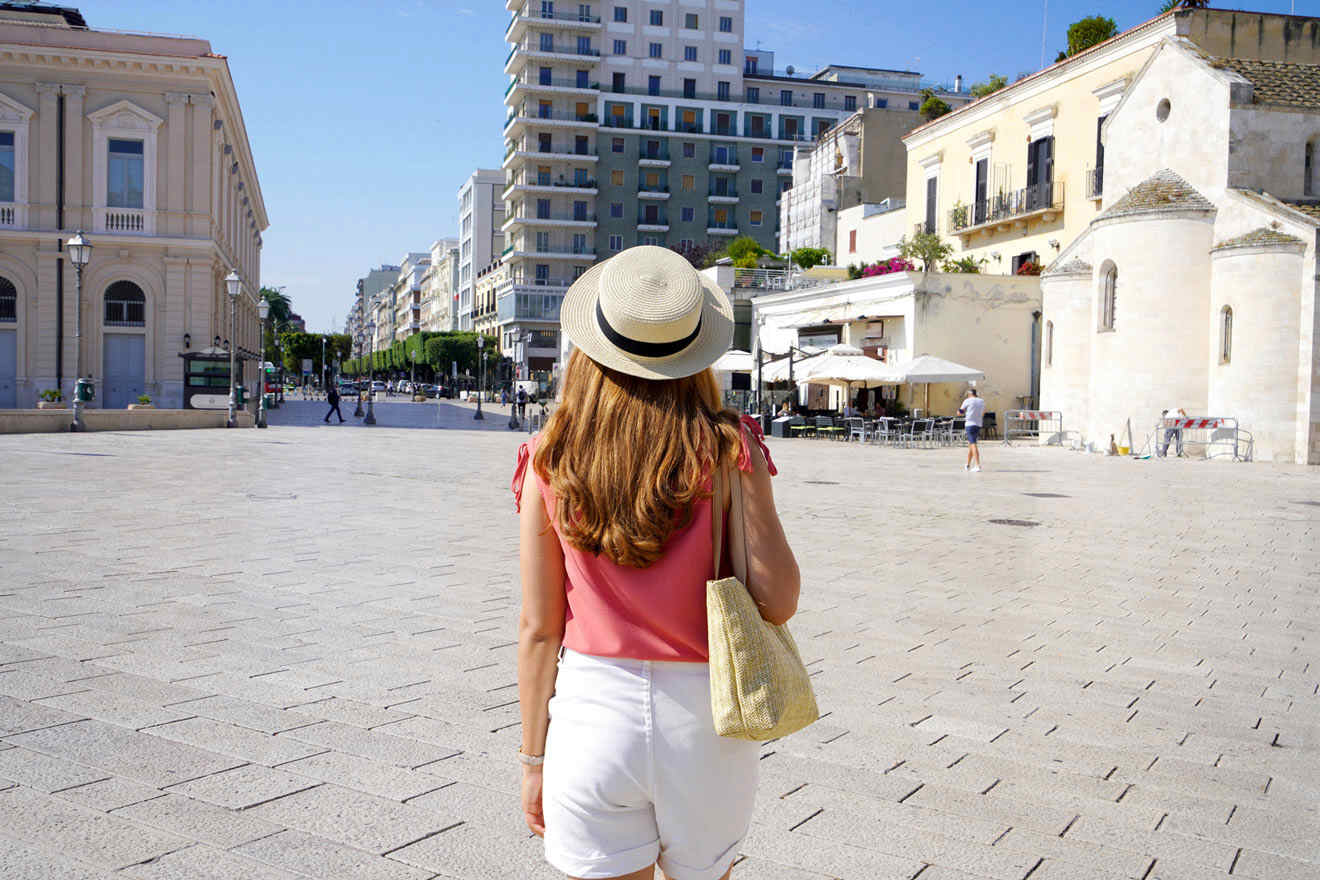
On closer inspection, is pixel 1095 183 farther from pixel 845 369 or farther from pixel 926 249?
pixel 845 369

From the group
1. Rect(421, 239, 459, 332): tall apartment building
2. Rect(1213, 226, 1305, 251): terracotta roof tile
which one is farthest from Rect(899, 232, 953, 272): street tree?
Rect(421, 239, 459, 332): tall apartment building

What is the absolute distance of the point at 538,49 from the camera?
81.1m

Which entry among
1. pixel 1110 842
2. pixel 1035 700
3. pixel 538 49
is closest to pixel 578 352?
pixel 1110 842

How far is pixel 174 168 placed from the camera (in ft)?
127

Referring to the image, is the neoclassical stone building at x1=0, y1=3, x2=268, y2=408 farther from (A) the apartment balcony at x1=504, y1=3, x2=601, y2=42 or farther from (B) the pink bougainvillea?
(A) the apartment balcony at x1=504, y1=3, x2=601, y2=42

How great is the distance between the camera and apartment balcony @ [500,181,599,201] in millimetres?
81938

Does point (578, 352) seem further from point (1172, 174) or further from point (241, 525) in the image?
point (1172, 174)

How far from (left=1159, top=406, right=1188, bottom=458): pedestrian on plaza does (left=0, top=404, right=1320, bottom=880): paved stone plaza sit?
14207 millimetres

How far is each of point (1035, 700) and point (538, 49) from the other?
270ft

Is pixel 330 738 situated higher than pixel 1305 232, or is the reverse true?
pixel 1305 232

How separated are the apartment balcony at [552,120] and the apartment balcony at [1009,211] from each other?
47.9 metres

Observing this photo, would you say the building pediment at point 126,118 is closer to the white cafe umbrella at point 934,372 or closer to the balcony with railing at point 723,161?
the white cafe umbrella at point 934,372

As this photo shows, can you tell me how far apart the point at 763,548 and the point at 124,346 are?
40.9 m

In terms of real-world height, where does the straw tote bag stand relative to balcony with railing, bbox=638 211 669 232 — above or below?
below
